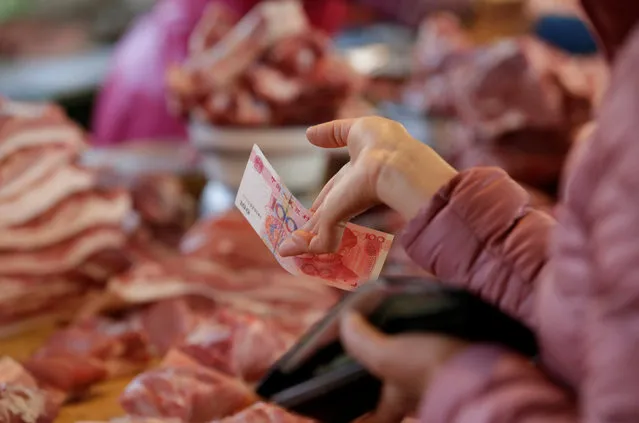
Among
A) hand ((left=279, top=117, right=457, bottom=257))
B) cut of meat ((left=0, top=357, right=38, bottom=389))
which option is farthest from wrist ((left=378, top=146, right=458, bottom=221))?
cut of meat ((left=0, top=357, right=38, bottom=389))

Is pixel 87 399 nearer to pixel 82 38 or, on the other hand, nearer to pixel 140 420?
pixel 140 420

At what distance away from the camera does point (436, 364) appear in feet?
1.62

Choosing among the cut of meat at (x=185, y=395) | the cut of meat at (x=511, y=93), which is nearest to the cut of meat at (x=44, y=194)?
the cut of meat at (x=185, y=395)

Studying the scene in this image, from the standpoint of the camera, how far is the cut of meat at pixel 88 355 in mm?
942

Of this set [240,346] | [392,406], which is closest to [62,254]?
[240,346]

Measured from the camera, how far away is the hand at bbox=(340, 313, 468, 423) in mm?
498

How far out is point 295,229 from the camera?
620mm

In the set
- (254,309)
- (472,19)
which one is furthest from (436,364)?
(472,19)

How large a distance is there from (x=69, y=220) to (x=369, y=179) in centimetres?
80

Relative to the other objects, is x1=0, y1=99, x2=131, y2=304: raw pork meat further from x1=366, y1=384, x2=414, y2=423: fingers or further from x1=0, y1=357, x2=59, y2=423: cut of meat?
x1=366, y1=384, x2=414, y2=423: fingers

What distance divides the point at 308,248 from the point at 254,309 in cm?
59

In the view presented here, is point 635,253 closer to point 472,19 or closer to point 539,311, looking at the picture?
point 539,311

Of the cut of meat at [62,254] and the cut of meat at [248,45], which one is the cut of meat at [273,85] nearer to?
the cut of meat at [248,45]

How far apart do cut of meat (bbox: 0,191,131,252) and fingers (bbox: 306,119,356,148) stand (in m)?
0.69
